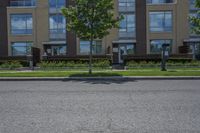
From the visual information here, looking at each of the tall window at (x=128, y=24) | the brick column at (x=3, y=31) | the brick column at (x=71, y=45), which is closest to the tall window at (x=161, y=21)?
the tall window at (x=128, y=24)

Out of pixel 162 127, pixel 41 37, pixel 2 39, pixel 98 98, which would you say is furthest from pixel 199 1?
pixel 2 39

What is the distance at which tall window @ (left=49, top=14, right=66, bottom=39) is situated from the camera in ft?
136

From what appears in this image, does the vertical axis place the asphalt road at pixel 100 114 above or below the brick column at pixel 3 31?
below

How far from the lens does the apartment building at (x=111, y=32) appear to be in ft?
133

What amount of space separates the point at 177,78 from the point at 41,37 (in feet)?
85.1

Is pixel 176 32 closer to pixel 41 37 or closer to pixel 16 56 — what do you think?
pixel 41 37

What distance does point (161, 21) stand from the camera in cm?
4062

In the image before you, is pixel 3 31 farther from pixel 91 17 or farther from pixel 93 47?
pixel 91 17

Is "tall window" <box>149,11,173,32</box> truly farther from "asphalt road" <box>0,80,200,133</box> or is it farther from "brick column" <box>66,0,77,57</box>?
"asphalt road" <box>0,80,200,133</box>

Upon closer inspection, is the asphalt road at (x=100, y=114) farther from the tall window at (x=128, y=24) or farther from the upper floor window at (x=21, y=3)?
the upper floor window at (x=21, y=3)

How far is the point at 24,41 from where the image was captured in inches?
1636

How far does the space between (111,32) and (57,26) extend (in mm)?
7222

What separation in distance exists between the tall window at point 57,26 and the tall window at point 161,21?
11488 millimetres

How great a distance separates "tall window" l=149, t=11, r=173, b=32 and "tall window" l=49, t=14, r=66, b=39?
11488mm
